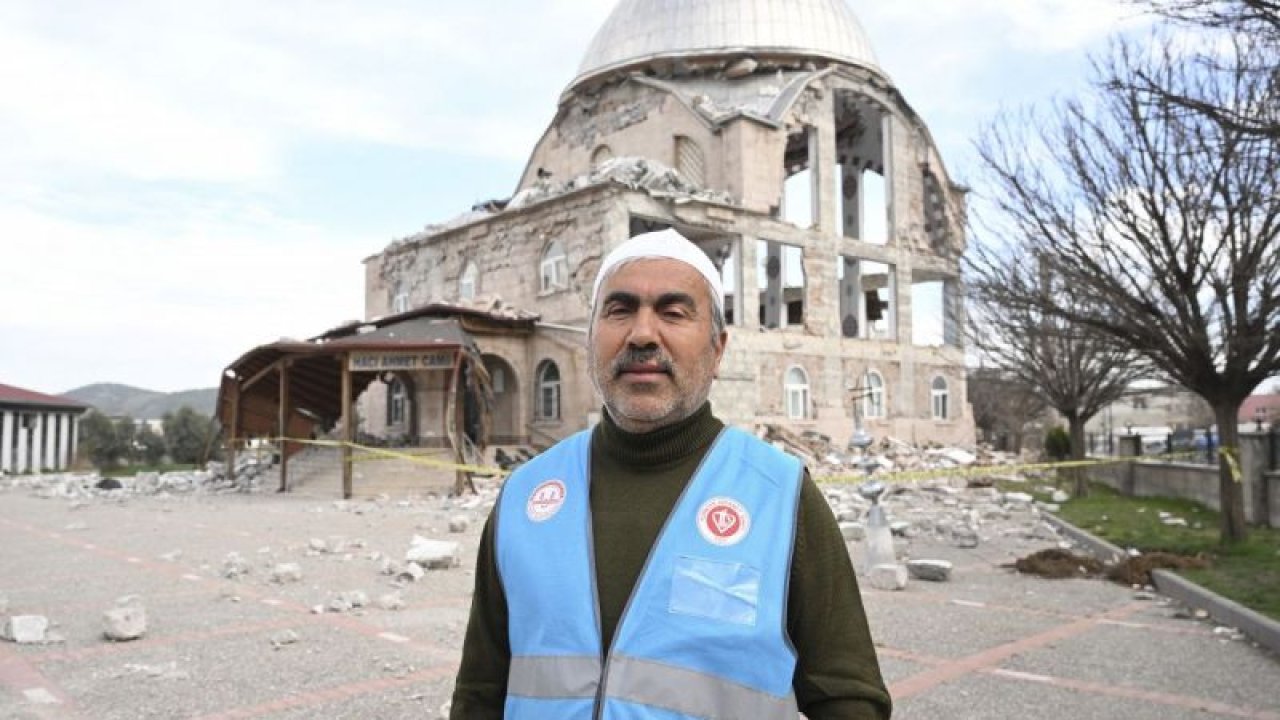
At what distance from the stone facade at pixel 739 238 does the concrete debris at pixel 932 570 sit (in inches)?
553

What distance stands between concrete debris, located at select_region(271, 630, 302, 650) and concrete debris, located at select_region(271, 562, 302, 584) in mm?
2784

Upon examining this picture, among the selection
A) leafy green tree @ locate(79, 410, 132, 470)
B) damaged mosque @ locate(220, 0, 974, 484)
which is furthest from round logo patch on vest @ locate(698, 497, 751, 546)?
leafy green tree @ locate(79, 410, 132, 470)

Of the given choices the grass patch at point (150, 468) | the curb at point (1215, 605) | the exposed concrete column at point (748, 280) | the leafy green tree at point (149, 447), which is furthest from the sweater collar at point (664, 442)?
the leafy green tree at point (149, 447)

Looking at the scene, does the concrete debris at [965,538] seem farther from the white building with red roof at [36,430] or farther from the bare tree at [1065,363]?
the white building with red roof at [36,430]

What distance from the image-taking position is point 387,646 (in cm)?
689

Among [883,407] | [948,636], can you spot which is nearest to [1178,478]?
[883,407]

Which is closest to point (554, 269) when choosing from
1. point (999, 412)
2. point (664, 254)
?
point (664, 254)

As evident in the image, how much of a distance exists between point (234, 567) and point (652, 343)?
9478 millimetres

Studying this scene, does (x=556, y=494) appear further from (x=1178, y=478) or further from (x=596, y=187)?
(x=596, y=187)

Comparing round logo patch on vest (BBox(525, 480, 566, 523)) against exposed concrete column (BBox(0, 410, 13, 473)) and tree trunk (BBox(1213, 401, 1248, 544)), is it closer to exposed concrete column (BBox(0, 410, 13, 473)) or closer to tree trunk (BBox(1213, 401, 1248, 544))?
tree trunk (BBox(1213, 401, 1248, 544))

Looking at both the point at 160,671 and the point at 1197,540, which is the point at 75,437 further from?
the point at 1197,540

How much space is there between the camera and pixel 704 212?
26734 mm

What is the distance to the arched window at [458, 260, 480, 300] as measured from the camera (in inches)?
1199

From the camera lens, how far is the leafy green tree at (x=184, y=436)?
43.3 meters
